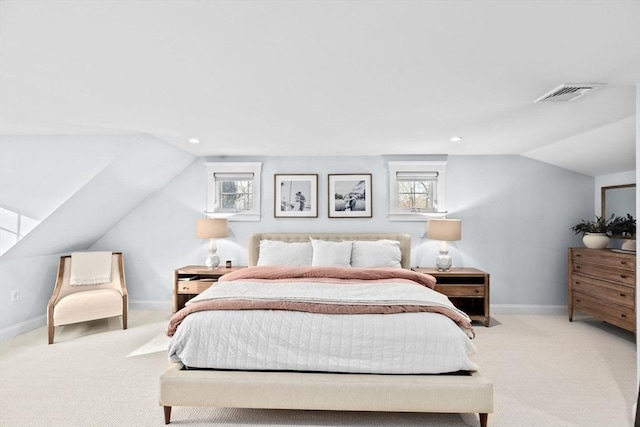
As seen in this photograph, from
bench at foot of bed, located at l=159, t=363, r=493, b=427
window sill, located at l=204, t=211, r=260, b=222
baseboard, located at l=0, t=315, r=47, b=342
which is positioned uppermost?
window sill, located at l=204, t=211, r=260, b=222

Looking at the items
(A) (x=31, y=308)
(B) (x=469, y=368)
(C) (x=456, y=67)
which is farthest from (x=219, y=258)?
(C) (x=456, y=67)

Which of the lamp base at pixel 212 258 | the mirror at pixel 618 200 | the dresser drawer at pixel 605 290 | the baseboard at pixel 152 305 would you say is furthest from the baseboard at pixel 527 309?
the baseboard at pixel 152 305

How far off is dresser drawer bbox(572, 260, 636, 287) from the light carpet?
0.62m

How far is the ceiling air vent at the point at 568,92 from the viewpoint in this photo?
2354 millimetres

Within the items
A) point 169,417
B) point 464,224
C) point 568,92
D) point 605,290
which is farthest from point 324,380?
point 605,290

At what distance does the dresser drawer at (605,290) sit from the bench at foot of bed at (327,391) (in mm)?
2557

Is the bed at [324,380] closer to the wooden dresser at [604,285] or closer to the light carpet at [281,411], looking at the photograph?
the light carpet at [281,411]

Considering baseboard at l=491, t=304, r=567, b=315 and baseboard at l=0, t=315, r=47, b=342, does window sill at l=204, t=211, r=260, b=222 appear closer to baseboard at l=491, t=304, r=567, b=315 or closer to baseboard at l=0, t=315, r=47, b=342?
baseboard at l=0, t=315, r=47, b=342

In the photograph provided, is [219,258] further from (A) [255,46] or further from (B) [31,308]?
(A) [255,46]

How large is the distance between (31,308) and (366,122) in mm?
4260

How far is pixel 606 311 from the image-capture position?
13.0ft

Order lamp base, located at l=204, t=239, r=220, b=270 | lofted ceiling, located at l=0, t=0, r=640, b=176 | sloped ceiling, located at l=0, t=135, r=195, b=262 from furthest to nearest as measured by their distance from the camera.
→ lamp base, located at l=204, t=239, r=220, b=270
sloped ceiling, located at l=0, t=135, r=195, b=262
lofted ceiling, located at l=0, t=0, r=640, b=176

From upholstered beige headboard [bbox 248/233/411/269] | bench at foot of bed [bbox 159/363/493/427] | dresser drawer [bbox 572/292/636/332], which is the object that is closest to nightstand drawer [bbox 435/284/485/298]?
upholstered beige headboard [bbox 248/233/411/269]

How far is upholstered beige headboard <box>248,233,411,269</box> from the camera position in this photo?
4.77m
